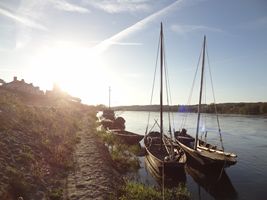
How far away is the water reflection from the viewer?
59.7 feet

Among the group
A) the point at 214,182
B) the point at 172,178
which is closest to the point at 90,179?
the point at 172,178

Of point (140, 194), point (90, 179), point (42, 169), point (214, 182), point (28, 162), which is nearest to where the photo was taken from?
point (140, 194)

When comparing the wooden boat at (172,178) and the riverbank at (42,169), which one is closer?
the riverbank at (42,169)

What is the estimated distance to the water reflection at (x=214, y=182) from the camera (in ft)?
59.7

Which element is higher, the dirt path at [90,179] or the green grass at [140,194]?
the dirt path at [90,179]

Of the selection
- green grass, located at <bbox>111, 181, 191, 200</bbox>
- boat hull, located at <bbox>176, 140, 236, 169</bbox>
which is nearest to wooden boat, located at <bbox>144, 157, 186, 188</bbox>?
boat hull, located at <bbox>176, 140, 236, 169</bbox>

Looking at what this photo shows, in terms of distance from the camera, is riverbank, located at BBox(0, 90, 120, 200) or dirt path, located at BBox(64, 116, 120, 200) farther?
dirt path, located at BBox(64, 116, 120, 200)

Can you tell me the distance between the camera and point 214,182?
20.6 meters

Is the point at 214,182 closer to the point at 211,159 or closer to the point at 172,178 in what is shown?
the point at 211,159

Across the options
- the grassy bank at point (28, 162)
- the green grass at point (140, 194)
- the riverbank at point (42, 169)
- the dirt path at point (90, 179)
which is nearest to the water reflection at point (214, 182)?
the green grass at point (140, 194)

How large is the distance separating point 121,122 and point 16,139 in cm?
4116

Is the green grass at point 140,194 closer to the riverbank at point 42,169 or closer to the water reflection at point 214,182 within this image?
the riverbank at point 42,169

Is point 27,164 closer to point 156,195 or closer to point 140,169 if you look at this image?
point 156,195

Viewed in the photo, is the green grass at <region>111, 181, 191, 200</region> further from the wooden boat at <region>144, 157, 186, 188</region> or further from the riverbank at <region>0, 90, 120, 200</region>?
the wooden boat at <region>144, 157, 186, 188</region>
